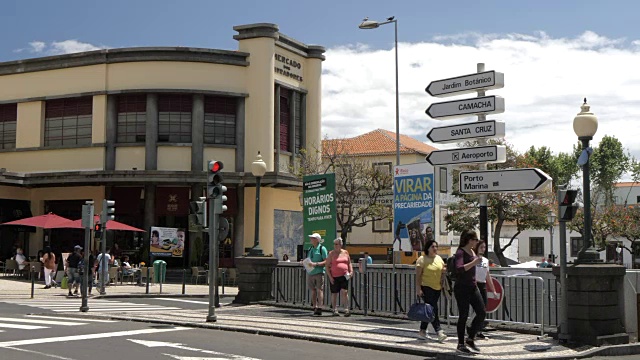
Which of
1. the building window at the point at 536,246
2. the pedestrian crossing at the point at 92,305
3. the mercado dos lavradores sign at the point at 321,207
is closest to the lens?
the mercado dos lavradores sign at the point at 321,207

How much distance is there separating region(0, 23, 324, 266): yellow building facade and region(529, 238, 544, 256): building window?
4709 centimetres

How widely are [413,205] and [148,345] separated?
19.7 feet

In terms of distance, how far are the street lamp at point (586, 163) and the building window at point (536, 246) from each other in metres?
67.8

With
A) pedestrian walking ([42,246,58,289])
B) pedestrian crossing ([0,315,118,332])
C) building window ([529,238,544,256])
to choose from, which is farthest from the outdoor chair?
building window ([529,238,544,256])

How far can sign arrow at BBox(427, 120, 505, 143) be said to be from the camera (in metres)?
13.9

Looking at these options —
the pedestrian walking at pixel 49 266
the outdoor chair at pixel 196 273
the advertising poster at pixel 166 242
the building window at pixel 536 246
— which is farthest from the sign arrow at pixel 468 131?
the building window at pixel 536 246

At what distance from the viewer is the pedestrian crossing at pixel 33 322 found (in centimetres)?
1494

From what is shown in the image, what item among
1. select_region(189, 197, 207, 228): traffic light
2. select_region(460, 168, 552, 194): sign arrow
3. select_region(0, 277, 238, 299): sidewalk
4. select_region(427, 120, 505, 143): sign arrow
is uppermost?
select_region(427, 120, 505, 143): sign arrow

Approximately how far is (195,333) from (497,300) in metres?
5.38

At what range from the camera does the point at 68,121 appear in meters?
36.8

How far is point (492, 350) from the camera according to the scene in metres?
11.8

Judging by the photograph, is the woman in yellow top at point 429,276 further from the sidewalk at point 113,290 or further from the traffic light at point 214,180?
the sidewalk at point 113,290

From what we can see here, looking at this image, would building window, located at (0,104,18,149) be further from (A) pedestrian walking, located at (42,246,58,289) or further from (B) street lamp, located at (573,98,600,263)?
(B) street lamp, located at (573,98,600,263)

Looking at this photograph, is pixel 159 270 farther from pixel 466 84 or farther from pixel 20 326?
pixel 466 84
